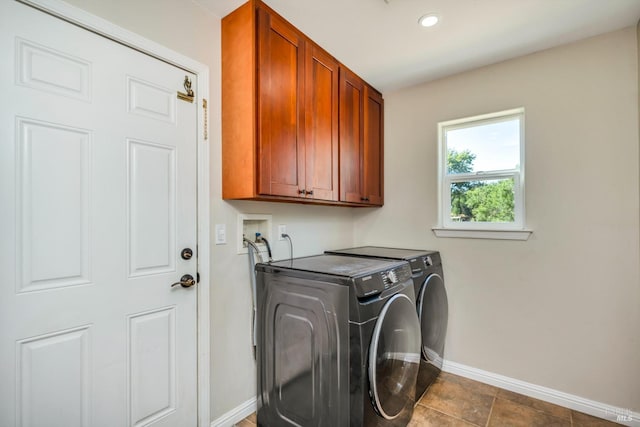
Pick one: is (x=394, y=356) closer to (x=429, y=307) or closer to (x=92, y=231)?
(x=429, y=307)

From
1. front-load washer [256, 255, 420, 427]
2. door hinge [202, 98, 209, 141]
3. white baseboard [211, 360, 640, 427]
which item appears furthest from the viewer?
white baseboard [211, 360, 640, 427]

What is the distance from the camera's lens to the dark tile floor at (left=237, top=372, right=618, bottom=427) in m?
1.82

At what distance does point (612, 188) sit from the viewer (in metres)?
1.86

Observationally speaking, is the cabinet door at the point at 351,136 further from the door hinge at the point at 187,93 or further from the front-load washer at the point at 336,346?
the door hinge at the point at 187,93

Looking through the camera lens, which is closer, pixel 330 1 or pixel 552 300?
pixel 330 1

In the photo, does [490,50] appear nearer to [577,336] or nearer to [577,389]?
[577,336]

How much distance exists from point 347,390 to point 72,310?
1196mm

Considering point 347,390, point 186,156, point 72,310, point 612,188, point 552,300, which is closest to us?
point 72,310

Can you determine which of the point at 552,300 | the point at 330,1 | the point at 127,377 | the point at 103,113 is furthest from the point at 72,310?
the point at 552,300

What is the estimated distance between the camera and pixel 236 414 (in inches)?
71.2

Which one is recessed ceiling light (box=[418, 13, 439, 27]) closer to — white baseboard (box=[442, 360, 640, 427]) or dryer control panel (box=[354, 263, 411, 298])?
dryer control panel (box=[354, 263, 411, 298])

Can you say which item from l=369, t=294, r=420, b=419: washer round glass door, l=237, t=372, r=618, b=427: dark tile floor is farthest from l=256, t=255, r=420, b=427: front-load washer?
l=237, t=372, r=618, b=427: dark tile floor

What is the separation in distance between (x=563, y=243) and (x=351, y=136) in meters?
1.65

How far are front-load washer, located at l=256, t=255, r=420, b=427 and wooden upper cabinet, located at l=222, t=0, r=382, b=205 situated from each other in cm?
53
